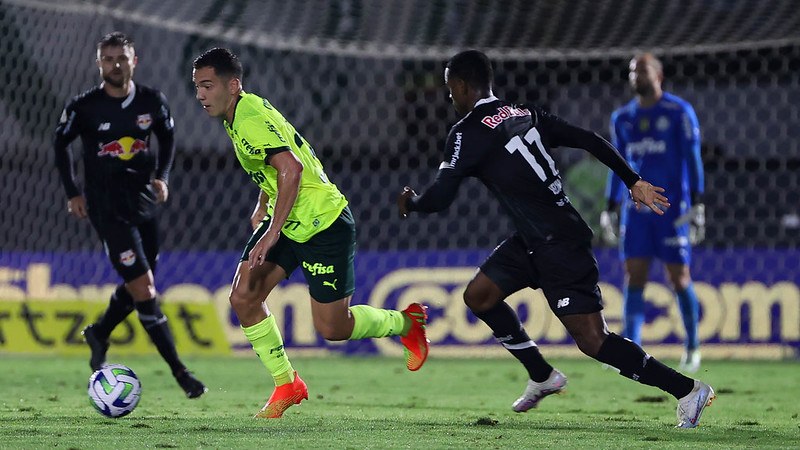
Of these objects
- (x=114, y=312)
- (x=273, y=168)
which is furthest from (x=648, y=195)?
(x=114, y=312)

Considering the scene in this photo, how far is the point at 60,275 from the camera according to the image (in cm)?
1103

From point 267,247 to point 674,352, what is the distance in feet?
19.1

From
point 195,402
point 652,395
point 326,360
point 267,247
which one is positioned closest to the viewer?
point 267,247

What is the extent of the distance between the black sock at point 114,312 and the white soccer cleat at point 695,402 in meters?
3.54

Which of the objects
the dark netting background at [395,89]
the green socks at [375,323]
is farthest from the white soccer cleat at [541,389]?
the dark netting background at [395,89]

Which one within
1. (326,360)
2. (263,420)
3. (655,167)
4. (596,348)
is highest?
(655,167)

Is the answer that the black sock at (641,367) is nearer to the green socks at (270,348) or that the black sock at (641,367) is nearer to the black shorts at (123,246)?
the green socks at (270,348)

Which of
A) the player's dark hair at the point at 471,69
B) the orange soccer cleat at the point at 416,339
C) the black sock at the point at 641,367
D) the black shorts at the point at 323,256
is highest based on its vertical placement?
the player's dark hair at the point at 471,69

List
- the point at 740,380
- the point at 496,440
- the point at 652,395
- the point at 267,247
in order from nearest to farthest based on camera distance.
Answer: the point at 496,440
the point at 267,247
the point at 652,395
the point at 740,380

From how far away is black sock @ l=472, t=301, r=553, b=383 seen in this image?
6258 millimetres

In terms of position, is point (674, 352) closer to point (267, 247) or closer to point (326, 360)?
point (326, 360)

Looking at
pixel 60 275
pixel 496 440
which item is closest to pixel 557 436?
pixel 496 440

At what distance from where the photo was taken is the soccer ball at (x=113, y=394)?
A: 19.1ft

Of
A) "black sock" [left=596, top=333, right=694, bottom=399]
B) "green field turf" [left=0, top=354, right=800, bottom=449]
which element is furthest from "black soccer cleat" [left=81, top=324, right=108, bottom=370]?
"black sock" [left=596, top=333, right=694, bottom=399]
